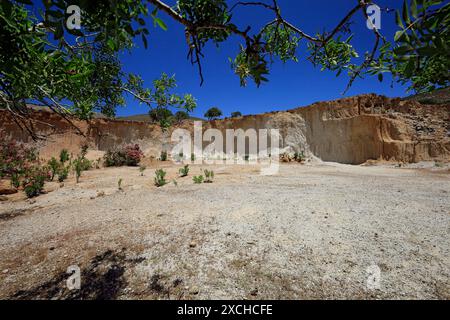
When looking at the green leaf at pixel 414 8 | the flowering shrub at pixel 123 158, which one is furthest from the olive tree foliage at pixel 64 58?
the flowering shrub at pixel 123 158

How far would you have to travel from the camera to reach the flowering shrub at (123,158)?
12945 mm

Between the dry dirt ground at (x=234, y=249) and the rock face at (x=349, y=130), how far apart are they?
39.3 feet

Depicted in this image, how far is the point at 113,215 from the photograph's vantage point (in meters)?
3.55

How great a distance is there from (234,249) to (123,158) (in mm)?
12837

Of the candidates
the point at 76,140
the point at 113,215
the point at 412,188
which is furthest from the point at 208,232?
the point at 76,140

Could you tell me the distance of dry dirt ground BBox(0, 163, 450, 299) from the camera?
178 centimetres

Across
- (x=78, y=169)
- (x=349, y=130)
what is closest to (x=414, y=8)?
(x=78, y=169)

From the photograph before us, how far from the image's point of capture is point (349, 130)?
1550cm

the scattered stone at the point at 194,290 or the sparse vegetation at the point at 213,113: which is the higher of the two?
the sparse vegetation at the point at 213,113

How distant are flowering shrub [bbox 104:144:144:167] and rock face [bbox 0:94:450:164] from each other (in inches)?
55.8

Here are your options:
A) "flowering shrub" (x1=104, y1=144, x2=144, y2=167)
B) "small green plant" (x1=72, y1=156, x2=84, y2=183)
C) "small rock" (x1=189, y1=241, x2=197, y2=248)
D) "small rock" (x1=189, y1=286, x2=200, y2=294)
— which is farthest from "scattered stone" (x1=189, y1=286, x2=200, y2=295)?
"flowering shrub" (x1=104, y1=144, x2=144, y2=167)

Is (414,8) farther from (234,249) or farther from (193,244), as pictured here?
(193,244)

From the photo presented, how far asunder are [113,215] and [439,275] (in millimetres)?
4139

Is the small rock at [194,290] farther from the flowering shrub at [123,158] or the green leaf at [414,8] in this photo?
the flowering shrub at [123,158]
